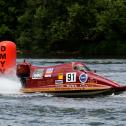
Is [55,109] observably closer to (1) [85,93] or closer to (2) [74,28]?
(1) [85,93]

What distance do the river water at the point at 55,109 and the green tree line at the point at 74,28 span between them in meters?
55.4

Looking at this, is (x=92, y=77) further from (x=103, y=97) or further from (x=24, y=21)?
(x=24, y=21)

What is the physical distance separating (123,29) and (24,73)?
60.5 meters

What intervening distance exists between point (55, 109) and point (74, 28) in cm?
7001

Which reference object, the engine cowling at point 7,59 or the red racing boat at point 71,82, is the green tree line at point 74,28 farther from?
the red racing boat at point 71,82

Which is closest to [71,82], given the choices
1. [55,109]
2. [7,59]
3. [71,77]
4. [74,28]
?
[71,77]

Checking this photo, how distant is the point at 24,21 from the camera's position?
4254 inches

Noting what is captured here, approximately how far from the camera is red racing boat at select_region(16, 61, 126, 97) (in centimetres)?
3378

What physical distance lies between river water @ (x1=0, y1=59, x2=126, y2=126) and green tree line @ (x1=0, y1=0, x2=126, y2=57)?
5545 centimetres

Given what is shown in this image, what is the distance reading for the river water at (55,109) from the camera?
25.1 meters

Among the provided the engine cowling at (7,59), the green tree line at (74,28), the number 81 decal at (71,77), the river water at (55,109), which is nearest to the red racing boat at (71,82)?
the number 81 decal at (71,77)

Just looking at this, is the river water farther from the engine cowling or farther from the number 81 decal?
the number 81 decal

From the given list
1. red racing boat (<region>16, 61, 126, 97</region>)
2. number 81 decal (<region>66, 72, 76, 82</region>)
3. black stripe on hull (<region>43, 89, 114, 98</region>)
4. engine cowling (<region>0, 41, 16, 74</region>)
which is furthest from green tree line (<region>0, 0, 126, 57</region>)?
number 81 decal (<region>66, 72, 76, 82</region>)

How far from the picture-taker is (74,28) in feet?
323
